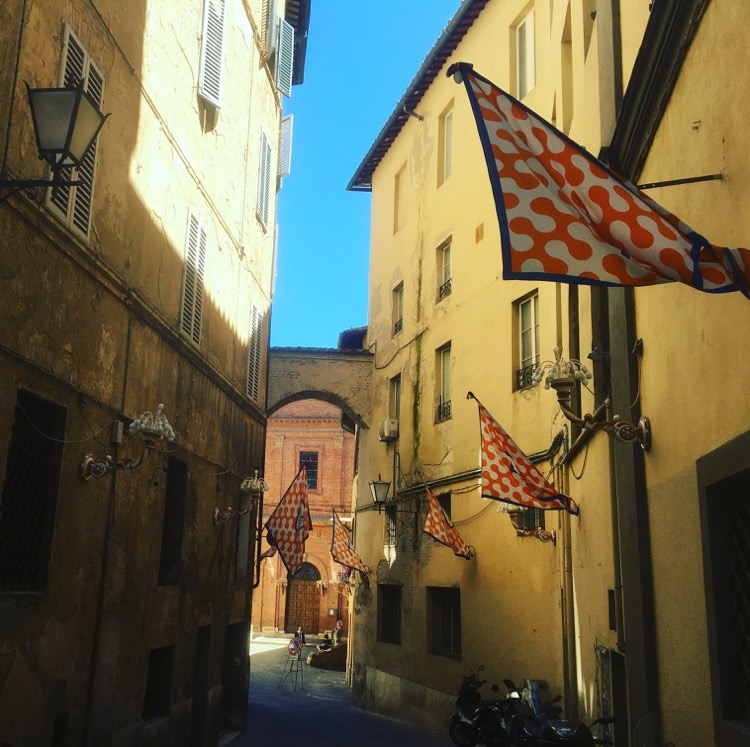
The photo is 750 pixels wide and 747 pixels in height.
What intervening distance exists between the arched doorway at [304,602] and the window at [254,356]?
24.1 metres

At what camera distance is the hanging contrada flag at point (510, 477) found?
10.8 meters

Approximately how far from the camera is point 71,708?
908cm

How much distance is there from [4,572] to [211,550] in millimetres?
6525

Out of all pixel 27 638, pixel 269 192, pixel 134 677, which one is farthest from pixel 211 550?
pixel 269 192

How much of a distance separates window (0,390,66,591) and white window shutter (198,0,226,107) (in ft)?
20.8

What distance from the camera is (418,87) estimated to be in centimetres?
2061

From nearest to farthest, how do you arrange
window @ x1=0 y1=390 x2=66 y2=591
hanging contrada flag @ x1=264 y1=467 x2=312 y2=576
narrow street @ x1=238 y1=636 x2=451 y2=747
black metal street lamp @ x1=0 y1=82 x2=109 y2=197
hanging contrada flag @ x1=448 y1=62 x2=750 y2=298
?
hanging contrada flag @ x1=448 y1=62 x2=750 y2=298, black metal street lamp @ x1=0 y1=82 x2=109 y2=197, window @ x1=0 y1=390 x2=66 y2=591, narrow street @ x1=238 y1=636 x2=451 y2=747, hanging contrada flag @ x1=264 y1=467 x2=312 y2=576

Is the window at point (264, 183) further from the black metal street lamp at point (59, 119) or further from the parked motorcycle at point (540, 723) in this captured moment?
the black metal street lamp at point (59, 119)

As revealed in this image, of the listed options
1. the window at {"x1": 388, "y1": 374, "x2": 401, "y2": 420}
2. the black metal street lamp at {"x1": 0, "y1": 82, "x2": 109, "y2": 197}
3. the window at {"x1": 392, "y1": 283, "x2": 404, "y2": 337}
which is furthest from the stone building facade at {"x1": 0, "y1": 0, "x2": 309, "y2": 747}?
the window at {"x1": 392, "y1": 283, "x2": 404, "y2": 337}

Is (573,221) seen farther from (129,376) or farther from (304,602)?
(304,602)

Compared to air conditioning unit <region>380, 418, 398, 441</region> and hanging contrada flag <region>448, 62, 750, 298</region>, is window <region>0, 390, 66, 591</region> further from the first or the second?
air conditioning unit <region>380, 418, 398, 441</region>

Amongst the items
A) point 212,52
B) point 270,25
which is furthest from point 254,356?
point 270,25

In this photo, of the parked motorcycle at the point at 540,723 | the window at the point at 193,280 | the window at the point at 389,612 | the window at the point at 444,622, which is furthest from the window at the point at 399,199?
the parked motorcycle at the point at 540,723

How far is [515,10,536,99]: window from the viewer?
1603 centimetres
